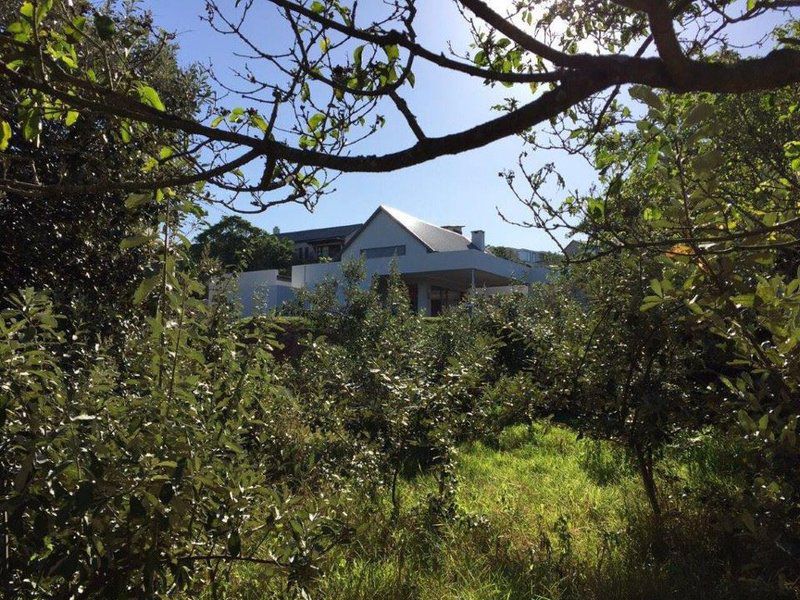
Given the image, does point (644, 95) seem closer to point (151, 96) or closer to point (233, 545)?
point (151, 96)

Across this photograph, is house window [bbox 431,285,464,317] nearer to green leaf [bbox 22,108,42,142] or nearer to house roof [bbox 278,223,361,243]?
house roof [bbox 278,223,361,243]

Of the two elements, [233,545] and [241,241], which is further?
[241,241]

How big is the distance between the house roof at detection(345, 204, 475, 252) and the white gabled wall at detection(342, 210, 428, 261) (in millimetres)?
197

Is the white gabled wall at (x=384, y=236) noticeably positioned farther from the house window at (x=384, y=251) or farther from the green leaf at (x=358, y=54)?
the green leaf at (x=358, y=54)

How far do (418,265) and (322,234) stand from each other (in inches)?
1046

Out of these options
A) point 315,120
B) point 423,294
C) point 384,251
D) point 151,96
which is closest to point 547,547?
point 315,120

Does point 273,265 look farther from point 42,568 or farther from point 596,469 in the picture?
point 42,568

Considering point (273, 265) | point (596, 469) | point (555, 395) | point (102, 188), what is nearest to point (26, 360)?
point (102, 188)

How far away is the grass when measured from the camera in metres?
3.37

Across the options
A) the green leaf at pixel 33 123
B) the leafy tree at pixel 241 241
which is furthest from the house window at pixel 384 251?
the green leaf at pixel 33 123

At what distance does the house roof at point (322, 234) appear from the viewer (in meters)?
54.5

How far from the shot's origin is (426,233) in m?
36.3

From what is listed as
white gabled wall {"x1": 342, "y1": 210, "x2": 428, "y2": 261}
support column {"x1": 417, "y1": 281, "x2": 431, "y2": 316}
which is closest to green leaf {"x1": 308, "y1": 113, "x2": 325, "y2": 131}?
support column {"x1": 417, "y1": 281, "x2": 431, "y2": 316}

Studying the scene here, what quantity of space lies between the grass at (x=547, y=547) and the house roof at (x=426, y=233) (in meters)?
28.6
